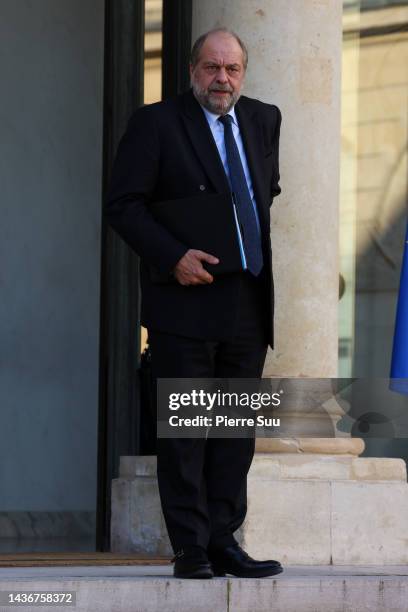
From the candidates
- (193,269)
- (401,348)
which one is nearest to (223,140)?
(193,269)

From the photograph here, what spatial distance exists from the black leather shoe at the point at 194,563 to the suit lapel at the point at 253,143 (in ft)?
3.97

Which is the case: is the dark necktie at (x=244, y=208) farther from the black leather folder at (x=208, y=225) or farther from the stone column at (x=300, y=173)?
the stone column at (x=300, y=173)

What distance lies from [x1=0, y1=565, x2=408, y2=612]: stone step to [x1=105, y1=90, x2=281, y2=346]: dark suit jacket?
85 cm

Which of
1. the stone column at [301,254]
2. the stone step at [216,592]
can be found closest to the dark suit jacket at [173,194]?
the stone step at [216,592]

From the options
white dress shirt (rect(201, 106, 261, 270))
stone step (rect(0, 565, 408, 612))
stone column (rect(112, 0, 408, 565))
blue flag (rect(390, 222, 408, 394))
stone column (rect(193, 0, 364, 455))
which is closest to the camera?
stone step (rect(0, 565, 408, 612))

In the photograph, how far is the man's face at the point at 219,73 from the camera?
5656mm

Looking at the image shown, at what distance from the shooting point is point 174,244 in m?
5.61

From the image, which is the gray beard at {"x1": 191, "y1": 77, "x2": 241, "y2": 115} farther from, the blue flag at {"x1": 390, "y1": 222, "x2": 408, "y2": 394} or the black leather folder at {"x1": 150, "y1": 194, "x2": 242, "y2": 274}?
the blue flag at {"x1": 390, "y1": 222, "x2": 408, "y2": 394}

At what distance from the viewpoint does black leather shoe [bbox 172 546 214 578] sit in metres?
5.57

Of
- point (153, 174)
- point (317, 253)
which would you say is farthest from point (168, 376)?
point (317, 253)

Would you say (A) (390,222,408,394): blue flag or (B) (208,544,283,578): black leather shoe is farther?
(A) (390,222,408,394): blue flag

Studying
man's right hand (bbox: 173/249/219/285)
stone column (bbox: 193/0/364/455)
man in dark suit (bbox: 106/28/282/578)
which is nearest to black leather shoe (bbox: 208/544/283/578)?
man in dark suit (bbox: 106/28/282/578)

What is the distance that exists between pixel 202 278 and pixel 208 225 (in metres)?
0.19

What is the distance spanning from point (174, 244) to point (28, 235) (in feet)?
17.1
